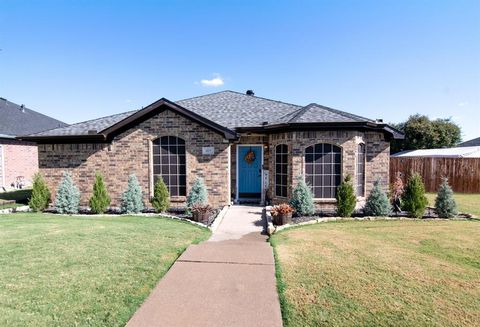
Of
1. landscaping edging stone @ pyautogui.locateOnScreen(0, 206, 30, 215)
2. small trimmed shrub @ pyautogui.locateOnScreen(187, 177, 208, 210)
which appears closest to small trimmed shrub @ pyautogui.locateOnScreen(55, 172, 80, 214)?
landscaping edging stone @ pyautogui.locateOnScreen(0, 206, 30, 215)

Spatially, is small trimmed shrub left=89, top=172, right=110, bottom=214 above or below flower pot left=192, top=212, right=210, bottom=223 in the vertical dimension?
above

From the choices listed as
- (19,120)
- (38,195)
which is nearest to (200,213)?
(38,195)

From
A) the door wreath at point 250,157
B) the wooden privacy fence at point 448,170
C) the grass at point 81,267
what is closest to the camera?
the grass at point 81,267

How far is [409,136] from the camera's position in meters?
33.6

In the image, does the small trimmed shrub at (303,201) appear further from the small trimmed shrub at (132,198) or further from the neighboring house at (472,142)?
the neighboring house at (472,142)

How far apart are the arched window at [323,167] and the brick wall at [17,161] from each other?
64.7 ft

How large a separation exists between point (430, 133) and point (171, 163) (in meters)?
33.8

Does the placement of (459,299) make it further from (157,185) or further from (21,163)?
(21,163)

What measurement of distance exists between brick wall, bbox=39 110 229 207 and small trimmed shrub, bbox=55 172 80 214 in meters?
0.88

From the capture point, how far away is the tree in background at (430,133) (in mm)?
32750

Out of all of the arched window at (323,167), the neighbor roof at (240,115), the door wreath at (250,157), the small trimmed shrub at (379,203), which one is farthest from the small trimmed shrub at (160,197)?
the small trimmed shrub at (379,203)

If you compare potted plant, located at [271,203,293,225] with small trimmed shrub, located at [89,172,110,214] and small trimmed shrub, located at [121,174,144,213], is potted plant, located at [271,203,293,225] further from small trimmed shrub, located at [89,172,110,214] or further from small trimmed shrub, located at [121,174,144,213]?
small trimmed shrub, located at [89,172,110,214]

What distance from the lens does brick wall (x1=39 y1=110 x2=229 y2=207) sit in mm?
10602

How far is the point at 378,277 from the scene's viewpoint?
4492 mm
